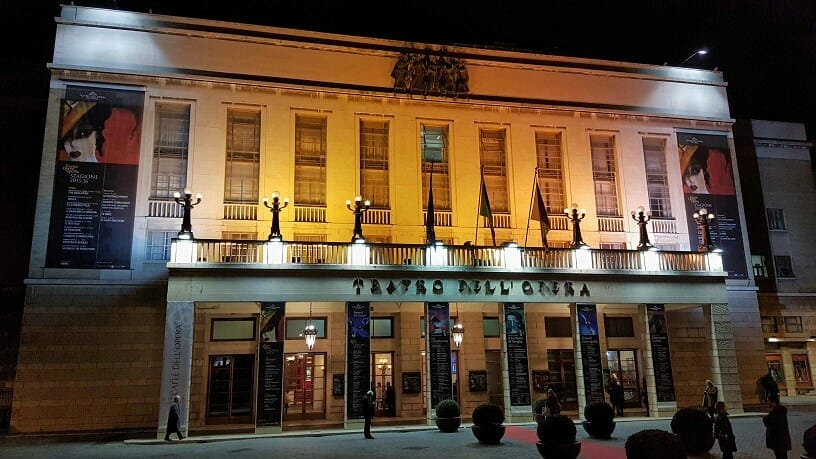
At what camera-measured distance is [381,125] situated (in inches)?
1150

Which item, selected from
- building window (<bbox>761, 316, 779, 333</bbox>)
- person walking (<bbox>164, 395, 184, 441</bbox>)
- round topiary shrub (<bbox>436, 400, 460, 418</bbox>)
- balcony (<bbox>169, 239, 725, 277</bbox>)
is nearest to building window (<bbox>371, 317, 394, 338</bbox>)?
balcony (<bbox>169, 239, 725, 277</bbox>)

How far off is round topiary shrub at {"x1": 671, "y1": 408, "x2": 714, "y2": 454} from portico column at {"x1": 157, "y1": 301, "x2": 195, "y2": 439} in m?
16.5

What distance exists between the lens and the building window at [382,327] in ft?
90.8

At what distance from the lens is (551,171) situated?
3039cm

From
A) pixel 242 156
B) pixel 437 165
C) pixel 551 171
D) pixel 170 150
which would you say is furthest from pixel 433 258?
pixel 170 150

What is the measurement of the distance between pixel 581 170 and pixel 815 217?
18160mm

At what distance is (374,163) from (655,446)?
66.0ft

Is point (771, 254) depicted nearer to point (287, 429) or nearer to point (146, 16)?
point (287, 429)

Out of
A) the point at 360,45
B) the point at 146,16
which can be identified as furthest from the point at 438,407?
the point at 146,16

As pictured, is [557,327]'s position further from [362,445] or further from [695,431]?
[362,445]

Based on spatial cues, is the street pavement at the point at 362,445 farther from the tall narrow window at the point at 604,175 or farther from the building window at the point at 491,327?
the tall narrow window at the point at 604,175

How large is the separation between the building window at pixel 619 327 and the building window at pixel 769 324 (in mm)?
10726

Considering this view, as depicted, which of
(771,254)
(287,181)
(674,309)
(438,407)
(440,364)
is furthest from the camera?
(771,254)

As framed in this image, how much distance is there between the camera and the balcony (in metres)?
22.5
